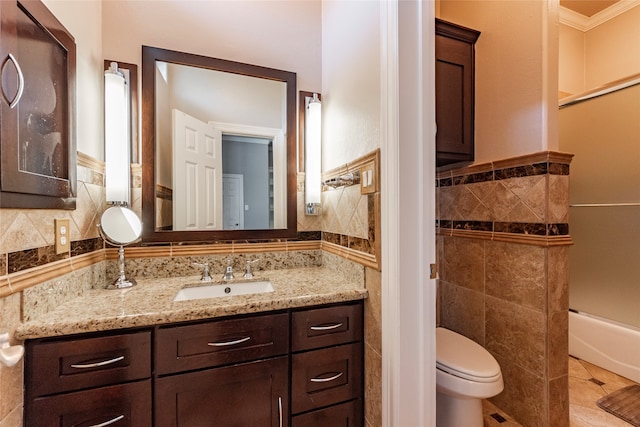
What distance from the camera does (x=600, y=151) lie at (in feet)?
6.84

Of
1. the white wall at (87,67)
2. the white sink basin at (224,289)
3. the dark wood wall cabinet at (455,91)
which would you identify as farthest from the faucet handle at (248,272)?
the dark wood wall cabinet at (455,91)

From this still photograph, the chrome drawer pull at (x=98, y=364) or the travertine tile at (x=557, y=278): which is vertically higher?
the travertine tile at (x=557, y=278)

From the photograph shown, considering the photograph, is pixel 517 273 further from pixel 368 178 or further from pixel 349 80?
pixel 349 80

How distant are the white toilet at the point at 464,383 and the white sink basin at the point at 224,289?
0.94 m

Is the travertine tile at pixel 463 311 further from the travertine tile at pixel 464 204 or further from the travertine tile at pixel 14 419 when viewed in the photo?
the travertine tile at pixel 14 419

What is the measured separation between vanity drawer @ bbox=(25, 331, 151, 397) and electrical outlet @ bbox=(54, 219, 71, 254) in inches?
13.8

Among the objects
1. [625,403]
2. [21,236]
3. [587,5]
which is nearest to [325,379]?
[21,236]

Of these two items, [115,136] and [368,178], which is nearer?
[368,178]

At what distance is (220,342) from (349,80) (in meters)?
1.35

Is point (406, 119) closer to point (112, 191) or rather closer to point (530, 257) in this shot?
point (530, 257)

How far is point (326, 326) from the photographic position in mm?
1192

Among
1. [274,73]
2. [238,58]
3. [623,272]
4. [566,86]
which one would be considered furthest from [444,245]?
[566,86]

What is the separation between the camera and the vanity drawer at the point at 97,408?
87cm

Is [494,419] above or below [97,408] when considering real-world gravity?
below
